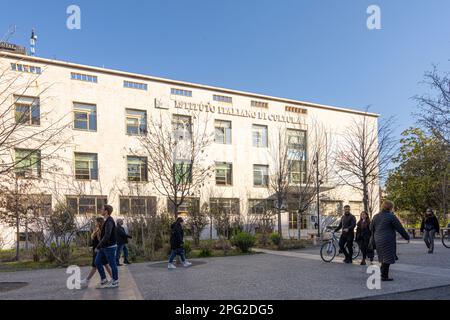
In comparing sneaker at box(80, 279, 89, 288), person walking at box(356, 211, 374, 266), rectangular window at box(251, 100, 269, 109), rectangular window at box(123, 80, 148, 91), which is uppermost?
rectangular window at box(123, 80, 148, 91)

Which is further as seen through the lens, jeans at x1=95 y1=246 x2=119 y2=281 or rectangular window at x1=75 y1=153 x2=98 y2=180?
rectangular window at x1=75 y1=153 x2=98 y2=180

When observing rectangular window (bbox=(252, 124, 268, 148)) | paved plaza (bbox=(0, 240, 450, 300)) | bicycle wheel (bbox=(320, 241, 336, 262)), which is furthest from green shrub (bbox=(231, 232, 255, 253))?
rectangular window (bbox=(252, 124, 268, 148))

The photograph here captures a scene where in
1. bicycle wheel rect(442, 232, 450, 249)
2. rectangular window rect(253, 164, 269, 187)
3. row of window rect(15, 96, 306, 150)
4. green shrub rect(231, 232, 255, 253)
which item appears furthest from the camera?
rectangular window rect(253, 164, 269, 187)

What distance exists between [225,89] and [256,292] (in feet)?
86.0

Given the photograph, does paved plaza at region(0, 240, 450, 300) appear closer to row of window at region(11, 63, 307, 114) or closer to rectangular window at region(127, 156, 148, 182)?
rectangular window at region(127, 156, 148, 182)

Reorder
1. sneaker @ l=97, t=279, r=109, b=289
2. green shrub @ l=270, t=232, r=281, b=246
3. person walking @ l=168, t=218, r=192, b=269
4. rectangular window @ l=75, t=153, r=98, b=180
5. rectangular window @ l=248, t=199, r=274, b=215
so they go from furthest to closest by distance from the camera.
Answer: rectangular window @ l=75, t=153, r=98, b=180 < rectangular window @ l=248, t=199, r=274, b=215 < green shrub @ l=270, t=232, r=281, b=246 < person walking @ l=168, t=218, r=192, b=269 < sneaker @ l=97, t=279, r=109, b=289

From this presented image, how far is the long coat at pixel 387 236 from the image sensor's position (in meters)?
8.83

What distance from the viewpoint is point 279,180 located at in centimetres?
2058

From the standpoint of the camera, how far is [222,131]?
32.5 m

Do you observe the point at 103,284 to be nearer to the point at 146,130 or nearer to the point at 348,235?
the point at 348,235

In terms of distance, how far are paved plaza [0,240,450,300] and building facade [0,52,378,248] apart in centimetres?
907

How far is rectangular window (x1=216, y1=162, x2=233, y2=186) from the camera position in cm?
3195
